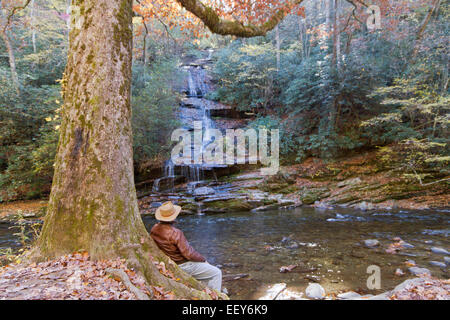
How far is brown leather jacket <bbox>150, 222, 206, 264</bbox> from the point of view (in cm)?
345

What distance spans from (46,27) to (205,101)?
11966 millimetres

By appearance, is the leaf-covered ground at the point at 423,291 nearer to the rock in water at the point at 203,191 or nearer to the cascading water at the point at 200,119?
the rock in water at the point at 203,191

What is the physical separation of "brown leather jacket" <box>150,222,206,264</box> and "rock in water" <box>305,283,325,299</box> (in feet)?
6.53

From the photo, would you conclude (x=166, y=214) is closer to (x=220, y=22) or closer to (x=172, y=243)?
(x=172, y=243)

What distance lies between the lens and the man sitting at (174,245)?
3457mm

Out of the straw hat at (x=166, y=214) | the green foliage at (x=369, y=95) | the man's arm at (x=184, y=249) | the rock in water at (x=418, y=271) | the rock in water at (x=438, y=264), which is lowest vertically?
the rock in water at (x=438, y=264)

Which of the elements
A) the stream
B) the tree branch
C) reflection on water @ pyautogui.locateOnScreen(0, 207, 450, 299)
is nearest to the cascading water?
the stream

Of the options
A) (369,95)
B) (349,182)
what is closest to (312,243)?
(349,182)

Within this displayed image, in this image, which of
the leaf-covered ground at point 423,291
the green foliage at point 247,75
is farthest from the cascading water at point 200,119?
the leaf-covered ground at point 423,291

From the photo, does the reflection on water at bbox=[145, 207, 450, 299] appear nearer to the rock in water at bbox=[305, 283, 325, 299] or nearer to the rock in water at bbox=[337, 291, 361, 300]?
the rock in water at bbox=[305, 283, 325, 299]

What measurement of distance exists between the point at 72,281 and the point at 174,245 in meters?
1.35

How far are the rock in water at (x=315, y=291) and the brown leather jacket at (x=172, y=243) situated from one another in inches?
78.4

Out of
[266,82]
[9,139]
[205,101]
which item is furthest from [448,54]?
[9,139]
